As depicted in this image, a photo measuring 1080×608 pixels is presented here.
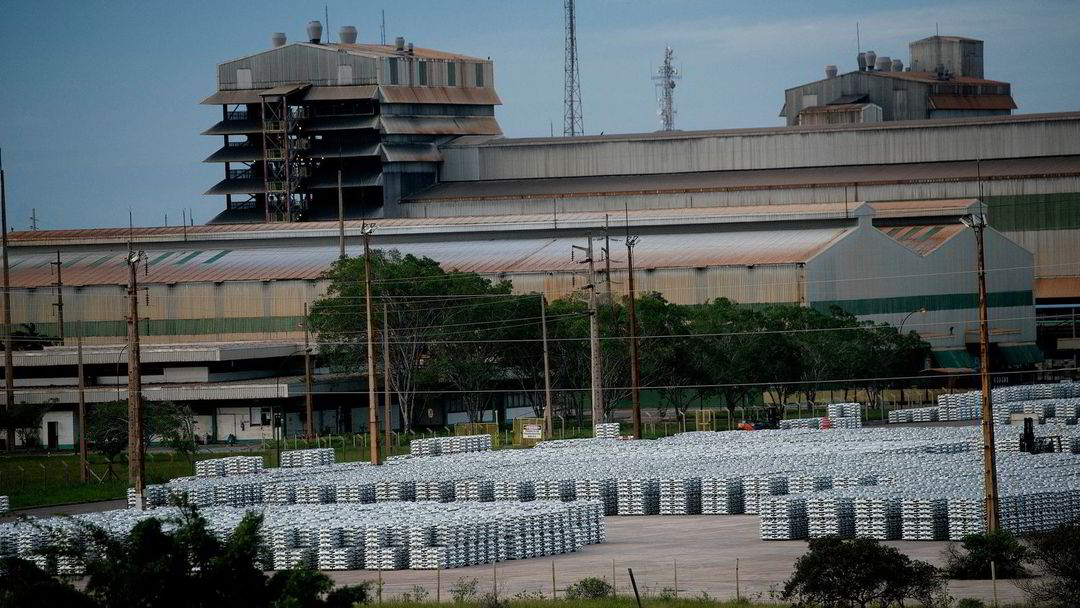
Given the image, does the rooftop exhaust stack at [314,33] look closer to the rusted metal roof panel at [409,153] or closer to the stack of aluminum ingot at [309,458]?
the rusted metal roof panel at [409,153]

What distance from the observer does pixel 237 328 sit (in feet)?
363

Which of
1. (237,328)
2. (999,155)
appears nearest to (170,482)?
(237,328)

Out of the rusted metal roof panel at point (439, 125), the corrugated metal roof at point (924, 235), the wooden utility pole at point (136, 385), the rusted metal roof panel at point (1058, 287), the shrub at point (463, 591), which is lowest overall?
the shrub at point (463, 591)

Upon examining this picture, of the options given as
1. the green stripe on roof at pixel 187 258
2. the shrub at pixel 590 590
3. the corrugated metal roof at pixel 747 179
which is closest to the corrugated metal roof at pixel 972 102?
the corrugated metal roof at pixel 747 179

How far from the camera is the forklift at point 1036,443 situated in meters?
63.0

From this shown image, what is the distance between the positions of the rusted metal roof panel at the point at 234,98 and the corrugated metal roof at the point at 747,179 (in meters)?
14.6

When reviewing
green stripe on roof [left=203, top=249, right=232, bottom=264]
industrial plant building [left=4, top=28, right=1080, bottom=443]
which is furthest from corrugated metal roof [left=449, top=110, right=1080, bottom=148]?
green stripe on roof [left=203, top=249, right=232, bottom=264]

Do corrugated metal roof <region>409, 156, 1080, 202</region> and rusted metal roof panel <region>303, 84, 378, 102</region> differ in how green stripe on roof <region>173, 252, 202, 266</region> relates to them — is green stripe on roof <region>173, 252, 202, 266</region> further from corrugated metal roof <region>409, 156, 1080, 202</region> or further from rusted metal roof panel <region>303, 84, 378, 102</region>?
corrugated metal roof <region>409, 156, 1080, 202</region>

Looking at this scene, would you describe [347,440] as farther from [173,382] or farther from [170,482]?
[170,482]

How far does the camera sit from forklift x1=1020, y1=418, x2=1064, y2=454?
62969mm

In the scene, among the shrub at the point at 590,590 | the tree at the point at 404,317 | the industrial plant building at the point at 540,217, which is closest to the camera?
the shrub at the point at 590,590

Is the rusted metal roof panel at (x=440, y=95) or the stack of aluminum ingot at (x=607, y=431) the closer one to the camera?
the stack of aluminum ingot at (x=607, y=431)

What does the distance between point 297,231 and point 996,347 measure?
50.4 m

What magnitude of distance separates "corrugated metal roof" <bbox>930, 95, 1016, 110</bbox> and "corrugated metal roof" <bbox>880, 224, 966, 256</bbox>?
139 ft
